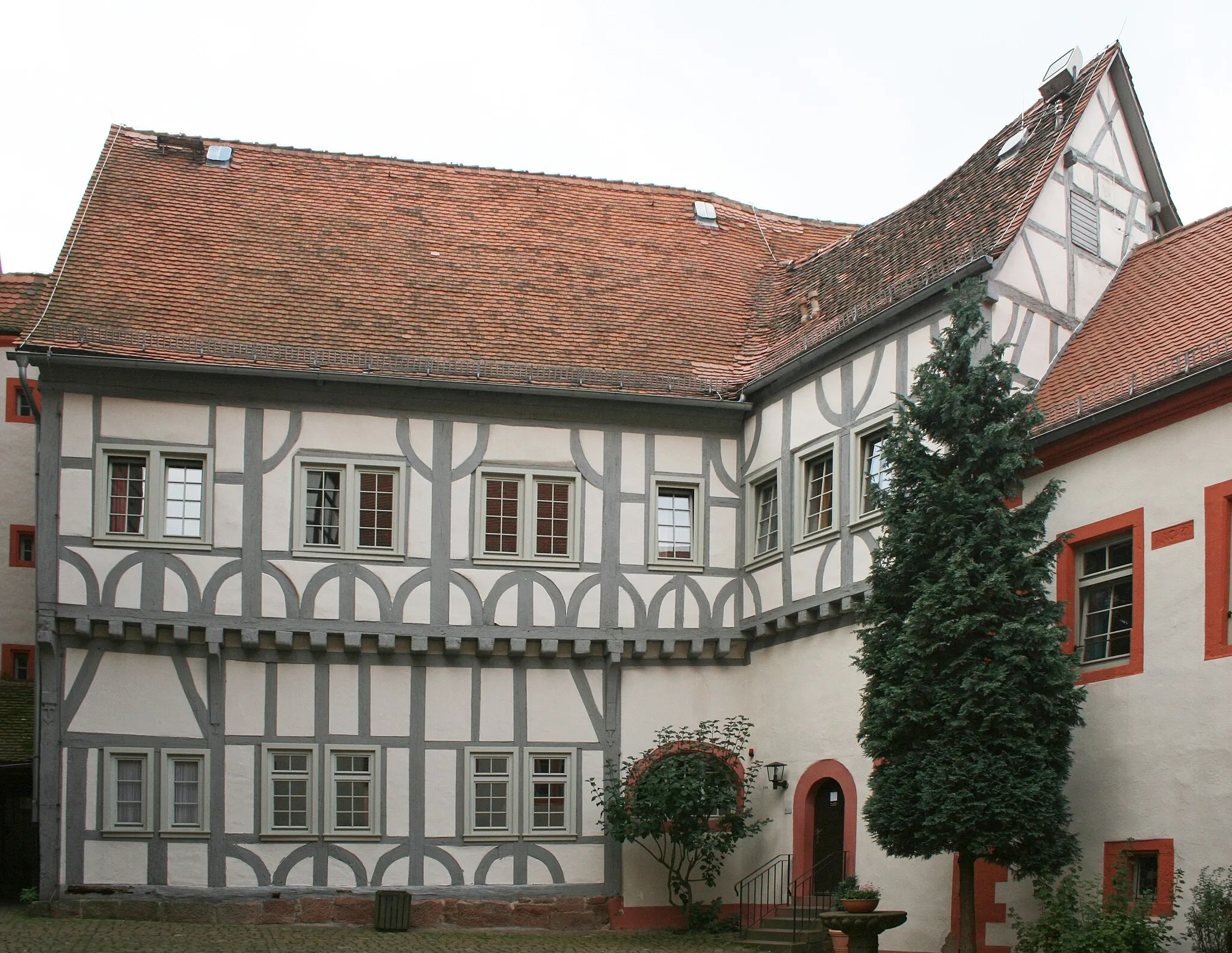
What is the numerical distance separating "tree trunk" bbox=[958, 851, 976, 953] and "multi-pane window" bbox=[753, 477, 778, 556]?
6435 mm

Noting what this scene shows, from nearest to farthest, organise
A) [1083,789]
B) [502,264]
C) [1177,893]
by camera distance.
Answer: [1177,893] < [1083,789] < [502,264]

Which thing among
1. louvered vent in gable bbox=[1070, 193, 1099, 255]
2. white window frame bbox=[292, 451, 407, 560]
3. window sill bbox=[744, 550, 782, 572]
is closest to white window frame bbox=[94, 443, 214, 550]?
white window frame bbox=[292, 451, 407, 560]

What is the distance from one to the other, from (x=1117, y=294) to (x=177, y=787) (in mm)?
12392

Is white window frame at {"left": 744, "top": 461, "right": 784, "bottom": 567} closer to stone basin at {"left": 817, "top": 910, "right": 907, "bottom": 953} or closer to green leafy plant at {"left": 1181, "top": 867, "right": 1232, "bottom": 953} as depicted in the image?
stone basin at {"left": 817, "top": 910, "right": 907, "bottom": 953}

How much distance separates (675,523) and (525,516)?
200 cm

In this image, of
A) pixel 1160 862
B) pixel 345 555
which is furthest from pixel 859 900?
pixel 345 555

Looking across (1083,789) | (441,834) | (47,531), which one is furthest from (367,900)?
(1083,789)

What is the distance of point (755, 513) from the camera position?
2217 centimetres

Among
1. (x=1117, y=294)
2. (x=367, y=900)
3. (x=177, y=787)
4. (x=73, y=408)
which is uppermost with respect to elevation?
(x=1117, y=294)

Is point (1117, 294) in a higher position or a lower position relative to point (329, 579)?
higher

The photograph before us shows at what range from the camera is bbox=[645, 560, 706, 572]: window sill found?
2186cm

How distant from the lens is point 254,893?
20156 millimetres

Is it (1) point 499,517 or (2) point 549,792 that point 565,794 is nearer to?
(2) point 549,792

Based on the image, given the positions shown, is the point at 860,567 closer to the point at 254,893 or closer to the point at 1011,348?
the point at 1011,348
